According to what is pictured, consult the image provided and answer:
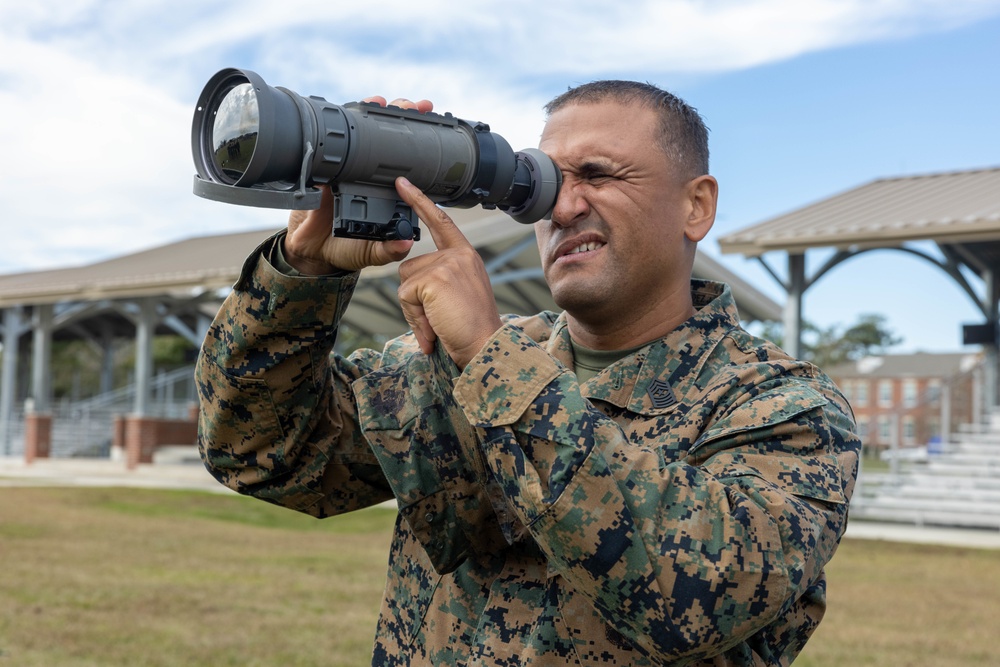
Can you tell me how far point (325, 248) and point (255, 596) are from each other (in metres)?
6.42

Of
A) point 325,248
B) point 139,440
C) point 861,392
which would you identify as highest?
point 325,248

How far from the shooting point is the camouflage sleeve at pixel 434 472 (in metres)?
1.83

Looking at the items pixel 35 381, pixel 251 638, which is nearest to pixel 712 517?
pixel 251 638

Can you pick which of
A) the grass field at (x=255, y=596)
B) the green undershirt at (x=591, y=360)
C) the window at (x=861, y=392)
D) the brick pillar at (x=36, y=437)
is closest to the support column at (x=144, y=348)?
the brick pillar at (x=36, y=437)

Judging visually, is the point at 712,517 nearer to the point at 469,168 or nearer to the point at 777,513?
the point at 777,513

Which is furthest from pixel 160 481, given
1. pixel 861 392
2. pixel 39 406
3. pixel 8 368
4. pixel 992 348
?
pixel 861 392

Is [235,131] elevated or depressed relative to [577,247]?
elevated

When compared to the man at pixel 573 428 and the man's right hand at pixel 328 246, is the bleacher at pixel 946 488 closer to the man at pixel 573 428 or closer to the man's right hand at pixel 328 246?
the man at pixel 573 428

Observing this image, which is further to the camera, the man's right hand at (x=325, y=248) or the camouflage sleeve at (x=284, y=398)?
the camouflage sleeve at (x=284, y=398)

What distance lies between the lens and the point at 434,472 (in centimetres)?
186

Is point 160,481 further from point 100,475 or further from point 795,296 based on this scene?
point 795,296

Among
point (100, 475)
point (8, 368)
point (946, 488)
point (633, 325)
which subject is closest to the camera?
point (633, 325)

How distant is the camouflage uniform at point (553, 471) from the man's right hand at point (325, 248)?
4cm

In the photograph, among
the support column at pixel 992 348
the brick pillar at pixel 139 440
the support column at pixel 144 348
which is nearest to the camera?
the support column at pixel 992 348
